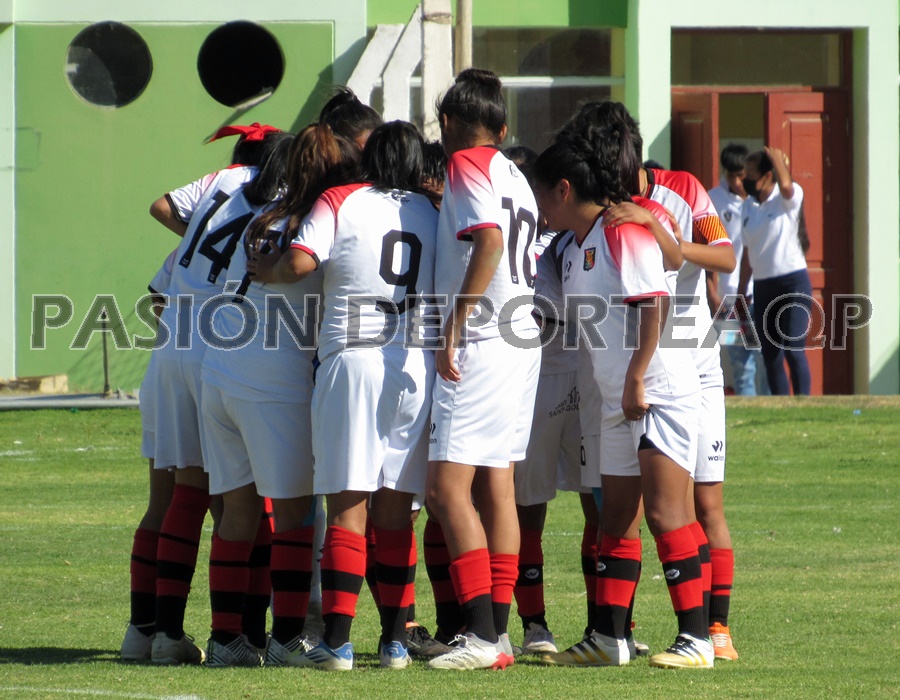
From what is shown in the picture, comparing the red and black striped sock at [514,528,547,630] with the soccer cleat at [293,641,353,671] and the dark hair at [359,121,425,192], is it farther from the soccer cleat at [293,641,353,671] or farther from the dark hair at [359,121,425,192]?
the dark hair at [359,121,425,192]

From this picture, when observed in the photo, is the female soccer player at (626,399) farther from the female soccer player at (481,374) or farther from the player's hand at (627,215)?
the female soccer player at (481,374)

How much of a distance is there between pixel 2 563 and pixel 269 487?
2956mm

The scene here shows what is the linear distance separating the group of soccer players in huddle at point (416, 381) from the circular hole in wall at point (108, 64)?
9.81 m

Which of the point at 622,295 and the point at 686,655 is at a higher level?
the point at 622,295

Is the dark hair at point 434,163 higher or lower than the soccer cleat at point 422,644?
higher

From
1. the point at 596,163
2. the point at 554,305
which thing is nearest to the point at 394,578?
the point at 554,305

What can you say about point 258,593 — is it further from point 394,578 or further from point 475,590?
point 475,590

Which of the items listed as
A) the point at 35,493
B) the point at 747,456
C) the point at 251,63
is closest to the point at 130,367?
the point at 251,63

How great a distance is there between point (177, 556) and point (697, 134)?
36.6 feet

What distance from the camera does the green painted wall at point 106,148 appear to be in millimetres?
14828

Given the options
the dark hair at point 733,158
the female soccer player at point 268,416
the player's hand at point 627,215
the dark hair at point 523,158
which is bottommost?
the female soccer player at point 268,416

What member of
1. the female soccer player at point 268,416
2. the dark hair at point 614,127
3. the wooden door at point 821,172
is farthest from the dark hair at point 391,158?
the wooden door at point 821,172

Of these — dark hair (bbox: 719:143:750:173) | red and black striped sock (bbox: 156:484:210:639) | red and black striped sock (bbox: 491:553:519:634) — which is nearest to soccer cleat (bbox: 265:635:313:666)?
red and black striped sock (bbox: 156:484:210:639)

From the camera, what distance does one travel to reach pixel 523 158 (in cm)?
613
